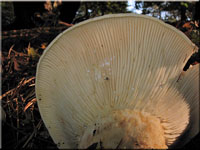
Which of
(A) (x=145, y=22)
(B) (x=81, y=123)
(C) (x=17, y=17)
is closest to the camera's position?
(A) (x=145, y=22)

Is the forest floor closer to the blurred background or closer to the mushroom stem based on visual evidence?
the blurred background

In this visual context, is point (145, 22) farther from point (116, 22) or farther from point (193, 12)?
point (193, 12)

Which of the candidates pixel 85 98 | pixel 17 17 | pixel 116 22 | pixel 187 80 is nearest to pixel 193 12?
pixel 187 80

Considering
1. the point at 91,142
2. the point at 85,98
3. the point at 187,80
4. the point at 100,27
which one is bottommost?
the point at 91,142

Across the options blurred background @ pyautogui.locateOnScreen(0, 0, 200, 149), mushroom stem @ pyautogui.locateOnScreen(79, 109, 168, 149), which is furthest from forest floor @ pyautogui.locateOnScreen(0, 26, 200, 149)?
mushroom stem @ pyautogui.locateOnScreen(79, 109, 168, 149)

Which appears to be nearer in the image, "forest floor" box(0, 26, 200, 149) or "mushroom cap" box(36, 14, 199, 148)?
"mushroom cap" box(36, 14, 199, 148)

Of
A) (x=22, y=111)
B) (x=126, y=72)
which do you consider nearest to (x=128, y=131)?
(x=126, y=72)

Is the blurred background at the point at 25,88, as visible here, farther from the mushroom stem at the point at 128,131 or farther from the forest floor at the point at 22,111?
the mushroom stem at the point at 128,131
